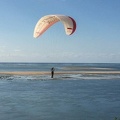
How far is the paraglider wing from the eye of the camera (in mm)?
19750

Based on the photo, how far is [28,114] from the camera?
54.6ft

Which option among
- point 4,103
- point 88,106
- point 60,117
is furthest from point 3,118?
point 88,106

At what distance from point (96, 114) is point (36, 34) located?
291 inches

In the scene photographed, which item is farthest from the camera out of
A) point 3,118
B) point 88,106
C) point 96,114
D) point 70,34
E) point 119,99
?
point 119,99

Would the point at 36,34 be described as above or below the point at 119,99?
above

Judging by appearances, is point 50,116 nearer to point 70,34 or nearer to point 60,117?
point 60,117

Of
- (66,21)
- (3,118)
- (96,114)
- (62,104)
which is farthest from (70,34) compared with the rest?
(3,118)

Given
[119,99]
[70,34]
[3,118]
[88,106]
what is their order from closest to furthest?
1. [3,118]
2. [88,106]
3. [70,34]
4. [119,99]

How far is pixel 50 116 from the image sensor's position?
16.2 m

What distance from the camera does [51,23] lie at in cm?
2091

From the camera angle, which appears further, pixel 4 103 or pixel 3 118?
pixel 4 103

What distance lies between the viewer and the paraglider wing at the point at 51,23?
1975 cm

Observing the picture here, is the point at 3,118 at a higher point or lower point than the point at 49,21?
lower

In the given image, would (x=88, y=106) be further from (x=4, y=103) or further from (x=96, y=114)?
(x=4, y=103)
